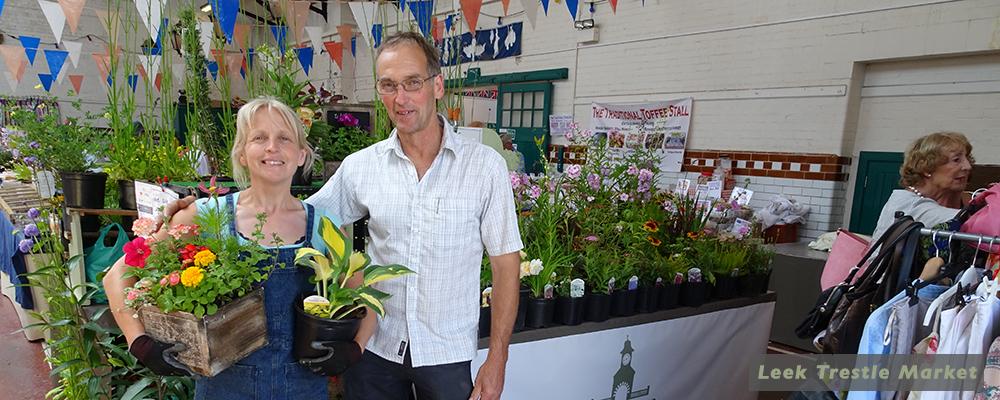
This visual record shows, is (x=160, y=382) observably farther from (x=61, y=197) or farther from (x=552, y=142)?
(x=552, y=142)

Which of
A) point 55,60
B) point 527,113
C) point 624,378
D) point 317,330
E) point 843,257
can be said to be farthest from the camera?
point 527,113

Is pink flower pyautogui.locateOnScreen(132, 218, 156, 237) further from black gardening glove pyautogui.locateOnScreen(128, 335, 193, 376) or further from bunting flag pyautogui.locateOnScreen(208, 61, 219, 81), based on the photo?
bunting flag pyautogui.locateOnScreen(208, 61, 219, 81)

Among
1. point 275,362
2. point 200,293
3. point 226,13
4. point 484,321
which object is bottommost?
point 484,321

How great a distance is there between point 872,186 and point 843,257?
151 inches

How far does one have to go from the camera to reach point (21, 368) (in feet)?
10.2

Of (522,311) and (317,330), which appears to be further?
(522,311)

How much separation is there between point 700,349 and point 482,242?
5.64 feet

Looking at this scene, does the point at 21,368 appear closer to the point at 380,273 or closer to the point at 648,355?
the point at 380,273

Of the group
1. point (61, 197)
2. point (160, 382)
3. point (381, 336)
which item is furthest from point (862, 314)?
point (61, 197)

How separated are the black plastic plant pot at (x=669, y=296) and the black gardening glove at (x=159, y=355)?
6.57 ft

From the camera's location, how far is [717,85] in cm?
579

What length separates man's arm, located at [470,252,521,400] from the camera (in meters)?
1.51

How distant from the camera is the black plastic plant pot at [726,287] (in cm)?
278

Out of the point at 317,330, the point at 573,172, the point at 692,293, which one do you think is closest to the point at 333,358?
the point at 317,330
